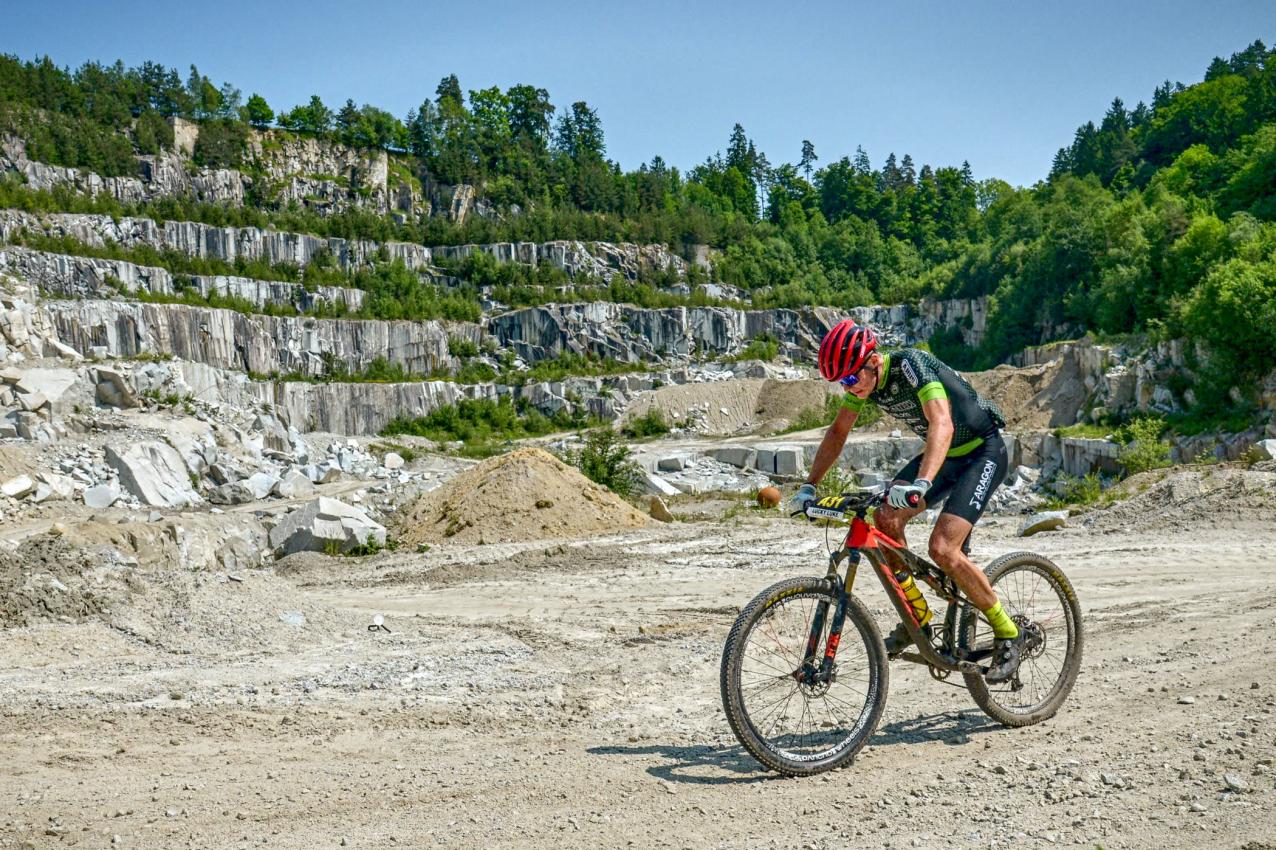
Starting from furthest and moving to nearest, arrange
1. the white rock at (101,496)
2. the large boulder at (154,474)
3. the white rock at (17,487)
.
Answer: the large boulder at (154,474), the white rock at (101,496), the white rock at (17,487)

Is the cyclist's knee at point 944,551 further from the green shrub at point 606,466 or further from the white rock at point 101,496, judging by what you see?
the white rock at point 101,496

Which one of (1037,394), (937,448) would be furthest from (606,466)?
(1037,394)

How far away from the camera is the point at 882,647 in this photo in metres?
4.87

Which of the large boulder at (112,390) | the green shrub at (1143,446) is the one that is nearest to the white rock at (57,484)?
the large boulder at (112,390)

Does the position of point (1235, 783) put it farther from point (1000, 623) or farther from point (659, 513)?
point (659, 513)

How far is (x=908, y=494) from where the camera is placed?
466 centimetres

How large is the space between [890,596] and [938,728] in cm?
99

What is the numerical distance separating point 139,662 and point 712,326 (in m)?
71.1

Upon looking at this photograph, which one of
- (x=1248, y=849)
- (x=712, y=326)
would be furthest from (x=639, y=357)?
(x=1248, y=849)

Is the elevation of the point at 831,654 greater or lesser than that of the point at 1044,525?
greater

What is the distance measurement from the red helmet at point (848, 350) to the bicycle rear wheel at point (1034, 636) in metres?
1.50

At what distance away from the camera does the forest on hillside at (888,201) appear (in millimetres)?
40969

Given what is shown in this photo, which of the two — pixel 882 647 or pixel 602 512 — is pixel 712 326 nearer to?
pixel 602 512

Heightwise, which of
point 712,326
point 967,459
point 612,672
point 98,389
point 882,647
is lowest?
point 612,672
